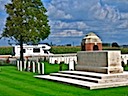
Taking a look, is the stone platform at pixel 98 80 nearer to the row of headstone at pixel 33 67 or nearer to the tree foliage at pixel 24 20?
the row of headstone at pixel 33 67

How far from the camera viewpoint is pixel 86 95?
13.9m

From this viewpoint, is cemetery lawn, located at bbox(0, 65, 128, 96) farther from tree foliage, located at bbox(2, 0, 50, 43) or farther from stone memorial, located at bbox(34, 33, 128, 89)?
tree foliage, located at bbox(2, 0, 50, 43)

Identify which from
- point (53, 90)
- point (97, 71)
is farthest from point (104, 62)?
point (53, 90)

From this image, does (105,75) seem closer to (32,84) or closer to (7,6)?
(32,84)

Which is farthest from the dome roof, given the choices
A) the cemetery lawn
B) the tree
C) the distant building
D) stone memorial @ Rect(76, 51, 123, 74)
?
the tree

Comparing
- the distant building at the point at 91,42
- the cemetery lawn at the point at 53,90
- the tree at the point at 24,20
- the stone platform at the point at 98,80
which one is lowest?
the cemetery lawn at the point at 53,90

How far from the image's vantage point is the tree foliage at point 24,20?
3341 cm

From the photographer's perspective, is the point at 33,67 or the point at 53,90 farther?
the point at 33,67

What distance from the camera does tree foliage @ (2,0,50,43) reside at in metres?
33.4

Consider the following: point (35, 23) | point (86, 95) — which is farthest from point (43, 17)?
point (86, 95)

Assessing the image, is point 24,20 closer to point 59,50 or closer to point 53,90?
point 53,90

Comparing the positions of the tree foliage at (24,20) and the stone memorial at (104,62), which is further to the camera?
the tree foliage at (24,20)

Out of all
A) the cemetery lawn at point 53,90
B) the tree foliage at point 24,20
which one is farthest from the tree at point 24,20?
the cemetery lawn at point 53,90

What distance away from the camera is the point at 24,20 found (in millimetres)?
33844
